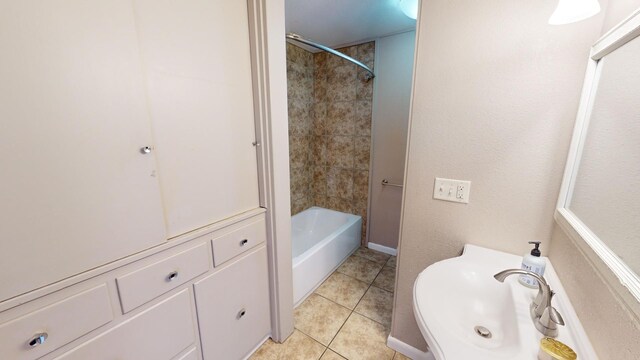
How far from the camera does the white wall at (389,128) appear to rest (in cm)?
232

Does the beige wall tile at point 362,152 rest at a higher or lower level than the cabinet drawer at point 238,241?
higher

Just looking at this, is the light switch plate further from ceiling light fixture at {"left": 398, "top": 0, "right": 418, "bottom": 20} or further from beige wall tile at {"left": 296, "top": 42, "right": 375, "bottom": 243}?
beige wall tile at {"left": 296, "top": 42, "right": 375, "bottom": 243}

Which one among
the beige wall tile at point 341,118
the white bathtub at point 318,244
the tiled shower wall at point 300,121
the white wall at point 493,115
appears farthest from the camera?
the beige wall tile at point 341,118

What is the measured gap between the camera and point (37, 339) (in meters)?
0.68

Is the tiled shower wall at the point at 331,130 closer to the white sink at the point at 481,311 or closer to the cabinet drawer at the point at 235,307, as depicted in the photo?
the cabinet drawer at the point at 235,307

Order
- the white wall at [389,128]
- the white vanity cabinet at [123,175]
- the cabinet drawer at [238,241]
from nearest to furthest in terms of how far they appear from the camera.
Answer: the white vanity cabinet at [123,175]
the cabinet drawer at [238,241]
the white wall at [389,128]

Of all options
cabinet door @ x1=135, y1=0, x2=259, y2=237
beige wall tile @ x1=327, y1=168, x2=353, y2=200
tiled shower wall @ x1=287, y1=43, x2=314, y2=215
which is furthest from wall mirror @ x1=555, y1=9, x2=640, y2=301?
tiled shower wall @ x1=287, y1=43, x2=314, y2=215

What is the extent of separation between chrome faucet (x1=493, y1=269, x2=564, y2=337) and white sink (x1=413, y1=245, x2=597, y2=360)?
0.02 m

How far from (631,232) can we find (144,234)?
4.79 feet

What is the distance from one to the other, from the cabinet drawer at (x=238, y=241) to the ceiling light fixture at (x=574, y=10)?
4.90 ft

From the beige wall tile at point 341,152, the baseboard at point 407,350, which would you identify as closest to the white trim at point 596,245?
the baseboard at point 407,350

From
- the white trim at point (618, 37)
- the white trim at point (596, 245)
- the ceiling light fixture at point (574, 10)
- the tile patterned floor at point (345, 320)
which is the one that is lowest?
the tile patterned floor at point (345, 320)

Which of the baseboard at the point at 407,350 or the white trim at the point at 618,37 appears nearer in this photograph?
the white trim at the point at 618,37

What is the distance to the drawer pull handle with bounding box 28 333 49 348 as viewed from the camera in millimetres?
668
